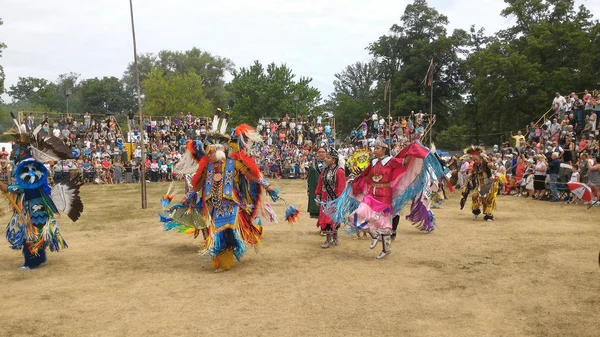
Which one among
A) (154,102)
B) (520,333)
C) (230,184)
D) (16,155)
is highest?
(154,102)

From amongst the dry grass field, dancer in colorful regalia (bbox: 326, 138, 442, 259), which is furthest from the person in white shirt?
dancer in colorful regalia (bbox: 326, 138, 442, 259)

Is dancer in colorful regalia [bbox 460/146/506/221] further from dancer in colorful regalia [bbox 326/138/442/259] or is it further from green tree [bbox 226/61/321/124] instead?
green tree [bbox 226/61/321/124]

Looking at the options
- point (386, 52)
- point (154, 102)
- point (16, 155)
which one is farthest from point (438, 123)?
point (16, 155)

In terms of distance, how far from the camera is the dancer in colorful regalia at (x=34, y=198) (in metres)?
7.36

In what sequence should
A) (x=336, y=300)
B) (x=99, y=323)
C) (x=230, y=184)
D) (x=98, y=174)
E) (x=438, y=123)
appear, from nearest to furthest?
(x=99, y=323), (x=336, y=300), (x=230, y=184), (x=98, y=174), (x=438, y=123)

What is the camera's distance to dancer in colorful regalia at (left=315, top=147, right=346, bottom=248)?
339 inches

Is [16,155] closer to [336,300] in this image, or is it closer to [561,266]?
[336,300]

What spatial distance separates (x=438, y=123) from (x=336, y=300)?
43116mm

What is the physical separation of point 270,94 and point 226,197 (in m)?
44.2

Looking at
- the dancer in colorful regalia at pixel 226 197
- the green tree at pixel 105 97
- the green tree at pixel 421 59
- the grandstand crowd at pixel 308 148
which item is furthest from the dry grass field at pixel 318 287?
the green tree at pixel 105 97

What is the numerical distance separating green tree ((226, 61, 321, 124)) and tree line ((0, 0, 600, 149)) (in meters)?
0.11

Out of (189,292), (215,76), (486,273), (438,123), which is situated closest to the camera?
(189,292)

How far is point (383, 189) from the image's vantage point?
26.1 ft

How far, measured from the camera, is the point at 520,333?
4.46 meters
